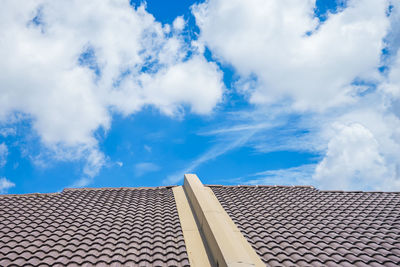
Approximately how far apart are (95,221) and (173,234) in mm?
2924

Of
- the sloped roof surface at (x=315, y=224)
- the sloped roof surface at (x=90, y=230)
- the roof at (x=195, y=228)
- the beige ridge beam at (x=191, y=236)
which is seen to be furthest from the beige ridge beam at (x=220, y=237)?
the sloped roof surface at (x=90, y=230)

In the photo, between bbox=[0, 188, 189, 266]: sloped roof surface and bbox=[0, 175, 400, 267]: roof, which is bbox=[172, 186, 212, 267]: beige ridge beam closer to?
bbox=[0, 175, 400, 267]: roof

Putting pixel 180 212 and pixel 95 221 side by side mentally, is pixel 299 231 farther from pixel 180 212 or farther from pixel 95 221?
pixel 95 221

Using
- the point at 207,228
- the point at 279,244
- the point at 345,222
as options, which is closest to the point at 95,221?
the point at 207,228

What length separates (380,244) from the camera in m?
8.74

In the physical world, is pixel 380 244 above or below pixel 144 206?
below

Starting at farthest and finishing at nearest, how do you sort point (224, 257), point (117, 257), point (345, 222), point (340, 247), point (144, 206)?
point (144, 206) → point (345, 222) → point (340, 247) → point (117, 257) → point (224, 257)

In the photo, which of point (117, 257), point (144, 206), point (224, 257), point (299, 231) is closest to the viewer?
point (224, 257)

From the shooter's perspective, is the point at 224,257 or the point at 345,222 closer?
the point at 224,257

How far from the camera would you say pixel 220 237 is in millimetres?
7586

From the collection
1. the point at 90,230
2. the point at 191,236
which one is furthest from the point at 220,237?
the point at 90,230

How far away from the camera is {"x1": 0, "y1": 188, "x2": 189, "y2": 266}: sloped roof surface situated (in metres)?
7.43

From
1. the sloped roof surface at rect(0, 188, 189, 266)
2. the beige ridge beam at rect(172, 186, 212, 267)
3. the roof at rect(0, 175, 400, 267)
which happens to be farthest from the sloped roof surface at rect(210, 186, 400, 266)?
the sloped roof surface at rect(0, 188, 189, 266)

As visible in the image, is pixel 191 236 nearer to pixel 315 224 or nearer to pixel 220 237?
pixel 220 237
